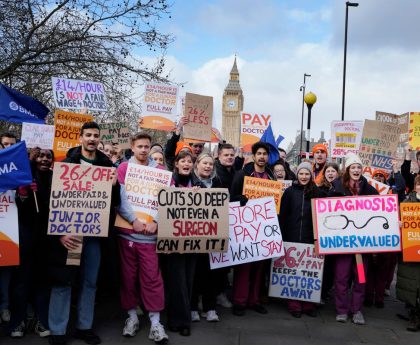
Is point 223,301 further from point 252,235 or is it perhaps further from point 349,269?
point 349,269

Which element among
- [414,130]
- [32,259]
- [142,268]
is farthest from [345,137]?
[32,259]

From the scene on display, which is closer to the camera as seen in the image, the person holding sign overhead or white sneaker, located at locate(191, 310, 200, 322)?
the person holding sign overhead

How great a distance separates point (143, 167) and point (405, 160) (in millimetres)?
5490

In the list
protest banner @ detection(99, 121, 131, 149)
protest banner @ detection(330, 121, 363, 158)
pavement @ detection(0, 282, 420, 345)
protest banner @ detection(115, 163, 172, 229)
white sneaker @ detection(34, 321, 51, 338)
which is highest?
protest banner @ detection(330, 121, 363, 158)

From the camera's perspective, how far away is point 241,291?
5.54m

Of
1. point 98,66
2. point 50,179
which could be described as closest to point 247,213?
point 50,179

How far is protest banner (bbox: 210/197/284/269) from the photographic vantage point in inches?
212

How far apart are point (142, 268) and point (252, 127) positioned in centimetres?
588

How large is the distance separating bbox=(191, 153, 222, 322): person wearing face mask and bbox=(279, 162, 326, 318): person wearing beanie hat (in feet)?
3.48

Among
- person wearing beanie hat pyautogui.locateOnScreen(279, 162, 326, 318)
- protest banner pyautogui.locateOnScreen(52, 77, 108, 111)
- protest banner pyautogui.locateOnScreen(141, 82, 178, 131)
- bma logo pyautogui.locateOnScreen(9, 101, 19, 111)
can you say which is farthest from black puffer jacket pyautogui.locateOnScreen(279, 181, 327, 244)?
bma logo pyautogui.locateOnScreen(9, 101, 19, 111)

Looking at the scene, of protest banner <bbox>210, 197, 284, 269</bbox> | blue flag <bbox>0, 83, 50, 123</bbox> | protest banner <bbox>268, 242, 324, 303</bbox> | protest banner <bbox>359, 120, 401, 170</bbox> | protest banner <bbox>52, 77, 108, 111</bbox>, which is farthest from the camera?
protest banner <bbox>359, 120, 401, 170</bbox>

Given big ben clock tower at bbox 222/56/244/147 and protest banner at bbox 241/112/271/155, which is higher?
big ben clock tower at bbox 222/56/244/147

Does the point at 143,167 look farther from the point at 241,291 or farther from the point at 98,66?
the point at 98,66

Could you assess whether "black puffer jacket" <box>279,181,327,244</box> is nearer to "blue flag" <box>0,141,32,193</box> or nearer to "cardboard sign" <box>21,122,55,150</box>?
"blue flag" <box>0,141,32,193</box>
